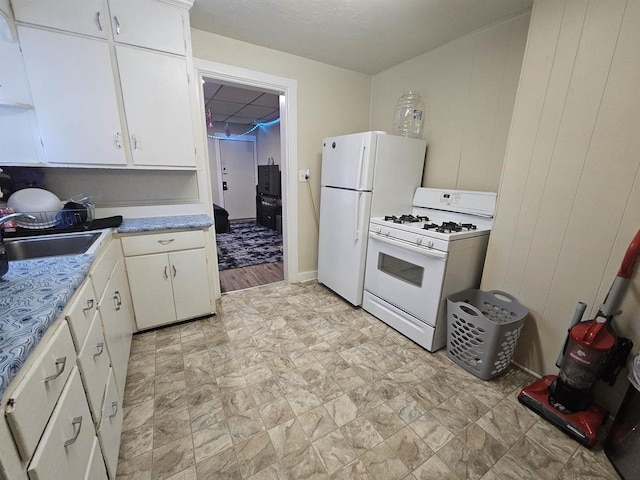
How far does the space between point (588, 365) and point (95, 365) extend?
7.24 ft

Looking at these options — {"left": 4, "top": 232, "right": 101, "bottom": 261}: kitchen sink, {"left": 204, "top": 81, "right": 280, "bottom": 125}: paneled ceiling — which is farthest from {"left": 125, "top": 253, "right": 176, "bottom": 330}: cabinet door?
{"left": 204, "top": 81, "right": 280, "bottom": 125}: paneled ceiling

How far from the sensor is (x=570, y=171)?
1.48 metres

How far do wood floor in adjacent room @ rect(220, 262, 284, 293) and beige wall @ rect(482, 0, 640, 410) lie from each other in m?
2.35

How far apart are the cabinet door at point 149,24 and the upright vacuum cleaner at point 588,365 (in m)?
2.90

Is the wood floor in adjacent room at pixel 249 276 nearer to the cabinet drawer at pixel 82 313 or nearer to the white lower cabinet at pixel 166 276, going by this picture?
the white lower cabinet at pixel 166 276

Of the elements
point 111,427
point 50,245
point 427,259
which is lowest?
point 111,427

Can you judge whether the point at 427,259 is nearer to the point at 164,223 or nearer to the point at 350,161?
the point at 350,161

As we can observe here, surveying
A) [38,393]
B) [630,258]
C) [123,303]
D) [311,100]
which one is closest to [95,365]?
[38,393]

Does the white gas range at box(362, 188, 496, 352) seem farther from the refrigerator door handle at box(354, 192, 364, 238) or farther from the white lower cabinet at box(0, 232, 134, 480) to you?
the white lower cabinet at box(0, 232, 134, 480)

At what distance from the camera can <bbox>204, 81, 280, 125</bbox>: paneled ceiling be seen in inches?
149

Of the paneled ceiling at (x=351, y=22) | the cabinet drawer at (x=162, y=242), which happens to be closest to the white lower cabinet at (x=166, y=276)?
the cabinet drawer at (x=162, y=242)

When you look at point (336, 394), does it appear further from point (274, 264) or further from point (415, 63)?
point (415, 63)

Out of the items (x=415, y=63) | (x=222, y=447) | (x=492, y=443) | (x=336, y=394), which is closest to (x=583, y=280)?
(x=492, y=443)

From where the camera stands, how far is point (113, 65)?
5.79ft
